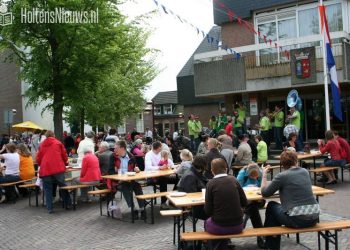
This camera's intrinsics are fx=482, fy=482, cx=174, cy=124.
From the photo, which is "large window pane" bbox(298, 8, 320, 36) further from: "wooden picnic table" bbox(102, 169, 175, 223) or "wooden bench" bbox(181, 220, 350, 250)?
"wooden bench" bbox(181, 220, 350, 250)

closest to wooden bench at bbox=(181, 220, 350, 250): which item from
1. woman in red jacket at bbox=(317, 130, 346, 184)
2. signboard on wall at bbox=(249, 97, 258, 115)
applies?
woman in red jacket at bbox=(317, 130, 346, 184)

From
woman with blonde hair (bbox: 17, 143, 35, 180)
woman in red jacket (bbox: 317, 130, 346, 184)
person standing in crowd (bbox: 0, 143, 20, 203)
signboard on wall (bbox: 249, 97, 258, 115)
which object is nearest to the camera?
woman in red jacket (bbox: 317, 130, 346, 184)

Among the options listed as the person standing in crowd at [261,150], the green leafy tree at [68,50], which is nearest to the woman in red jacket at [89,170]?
the person standing in crowd at [261,150]

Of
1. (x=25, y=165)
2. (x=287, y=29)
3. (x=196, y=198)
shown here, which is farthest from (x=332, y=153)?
(x=287, y=29)

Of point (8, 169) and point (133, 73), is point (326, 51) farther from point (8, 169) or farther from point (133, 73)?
point (133, 73)

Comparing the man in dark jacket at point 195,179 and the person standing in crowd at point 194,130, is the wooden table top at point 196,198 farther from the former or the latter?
the person standing in crowd at point 194,130

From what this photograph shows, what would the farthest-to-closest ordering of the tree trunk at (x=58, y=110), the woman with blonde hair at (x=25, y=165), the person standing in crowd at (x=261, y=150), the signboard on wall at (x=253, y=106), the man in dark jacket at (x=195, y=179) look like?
the signboard on wall at (x=253, y=106) < the tree trunk at (x=58, y=110) < the person standing in crowd at (x=261, y=150) < the woman with blonde hair at (x=25, y=165) < the man in dark jacket at (x=195, y=179)

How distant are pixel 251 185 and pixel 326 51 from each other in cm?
1006

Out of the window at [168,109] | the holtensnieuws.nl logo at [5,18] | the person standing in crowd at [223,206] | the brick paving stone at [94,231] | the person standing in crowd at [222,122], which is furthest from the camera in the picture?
the window at [168,109]

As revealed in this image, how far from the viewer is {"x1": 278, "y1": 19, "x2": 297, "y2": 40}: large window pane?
22.2m

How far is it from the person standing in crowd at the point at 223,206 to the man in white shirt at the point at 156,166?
5.01 metres

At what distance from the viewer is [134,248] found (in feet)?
26.3

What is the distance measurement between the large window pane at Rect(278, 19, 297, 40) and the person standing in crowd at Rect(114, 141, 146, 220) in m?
12.9

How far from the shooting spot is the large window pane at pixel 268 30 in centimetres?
2272
